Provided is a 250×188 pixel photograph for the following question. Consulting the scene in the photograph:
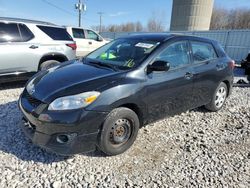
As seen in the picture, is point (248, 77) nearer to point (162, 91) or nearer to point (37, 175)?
point (162, 91)

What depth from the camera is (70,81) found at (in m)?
2.93

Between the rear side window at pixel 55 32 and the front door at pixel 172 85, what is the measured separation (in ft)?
12.3

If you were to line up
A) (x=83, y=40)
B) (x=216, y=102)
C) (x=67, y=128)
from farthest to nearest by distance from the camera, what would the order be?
(x=83, y=40)
(x=216, y=102)
(x=67, y=128)

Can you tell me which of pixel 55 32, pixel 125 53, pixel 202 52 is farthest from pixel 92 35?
pixel 125 53

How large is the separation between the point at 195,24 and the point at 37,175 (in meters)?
24.8

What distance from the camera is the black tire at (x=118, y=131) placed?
283 cm

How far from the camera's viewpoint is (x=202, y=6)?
78.2 ft

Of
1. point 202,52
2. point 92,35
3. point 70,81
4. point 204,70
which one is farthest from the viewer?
point 92,35

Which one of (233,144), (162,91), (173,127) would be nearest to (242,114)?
(233,144)

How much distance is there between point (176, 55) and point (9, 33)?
4004 mm

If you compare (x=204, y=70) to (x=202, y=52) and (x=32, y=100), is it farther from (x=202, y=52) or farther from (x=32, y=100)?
(x=32, y=100)

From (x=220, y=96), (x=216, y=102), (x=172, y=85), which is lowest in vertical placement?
(x=216, y=102)

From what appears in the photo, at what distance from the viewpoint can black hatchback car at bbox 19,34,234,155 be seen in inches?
104

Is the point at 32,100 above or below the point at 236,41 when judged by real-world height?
below
